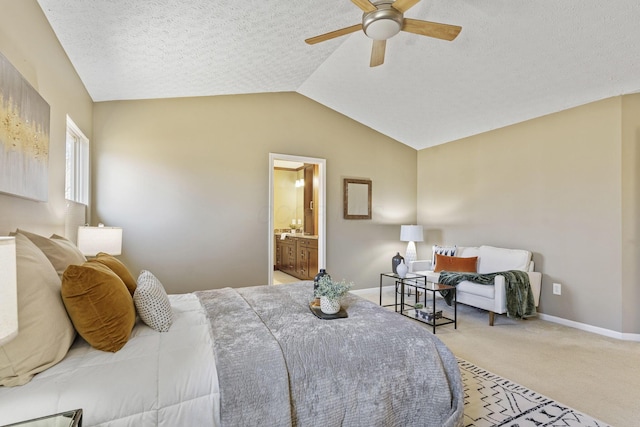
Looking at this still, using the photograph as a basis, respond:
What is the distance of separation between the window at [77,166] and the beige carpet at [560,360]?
401 cm

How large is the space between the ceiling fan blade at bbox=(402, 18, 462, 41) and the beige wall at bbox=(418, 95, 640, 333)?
2.43 m

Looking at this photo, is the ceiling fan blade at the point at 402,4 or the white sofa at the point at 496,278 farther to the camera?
the white sofa at the point at 496,278

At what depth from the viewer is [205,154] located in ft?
13.7

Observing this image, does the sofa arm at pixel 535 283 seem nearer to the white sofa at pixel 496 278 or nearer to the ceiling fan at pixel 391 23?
the white sofa at pixel 496 278

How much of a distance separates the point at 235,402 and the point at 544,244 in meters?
4.07

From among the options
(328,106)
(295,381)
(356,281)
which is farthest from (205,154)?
(295,381)

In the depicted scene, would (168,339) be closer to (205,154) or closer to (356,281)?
(205,154)

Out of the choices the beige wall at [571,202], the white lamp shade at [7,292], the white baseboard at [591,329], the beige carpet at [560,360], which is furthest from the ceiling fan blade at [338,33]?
the white baseboard at [591,329]

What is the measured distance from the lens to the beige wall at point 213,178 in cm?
375

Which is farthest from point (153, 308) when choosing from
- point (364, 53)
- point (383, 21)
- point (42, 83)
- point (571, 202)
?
point (571, 202)

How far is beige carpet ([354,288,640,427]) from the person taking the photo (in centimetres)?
212

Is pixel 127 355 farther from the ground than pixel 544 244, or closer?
closer

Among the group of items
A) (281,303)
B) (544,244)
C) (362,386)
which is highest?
(544,244)

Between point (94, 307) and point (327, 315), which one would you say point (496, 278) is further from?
point (94, 307)
